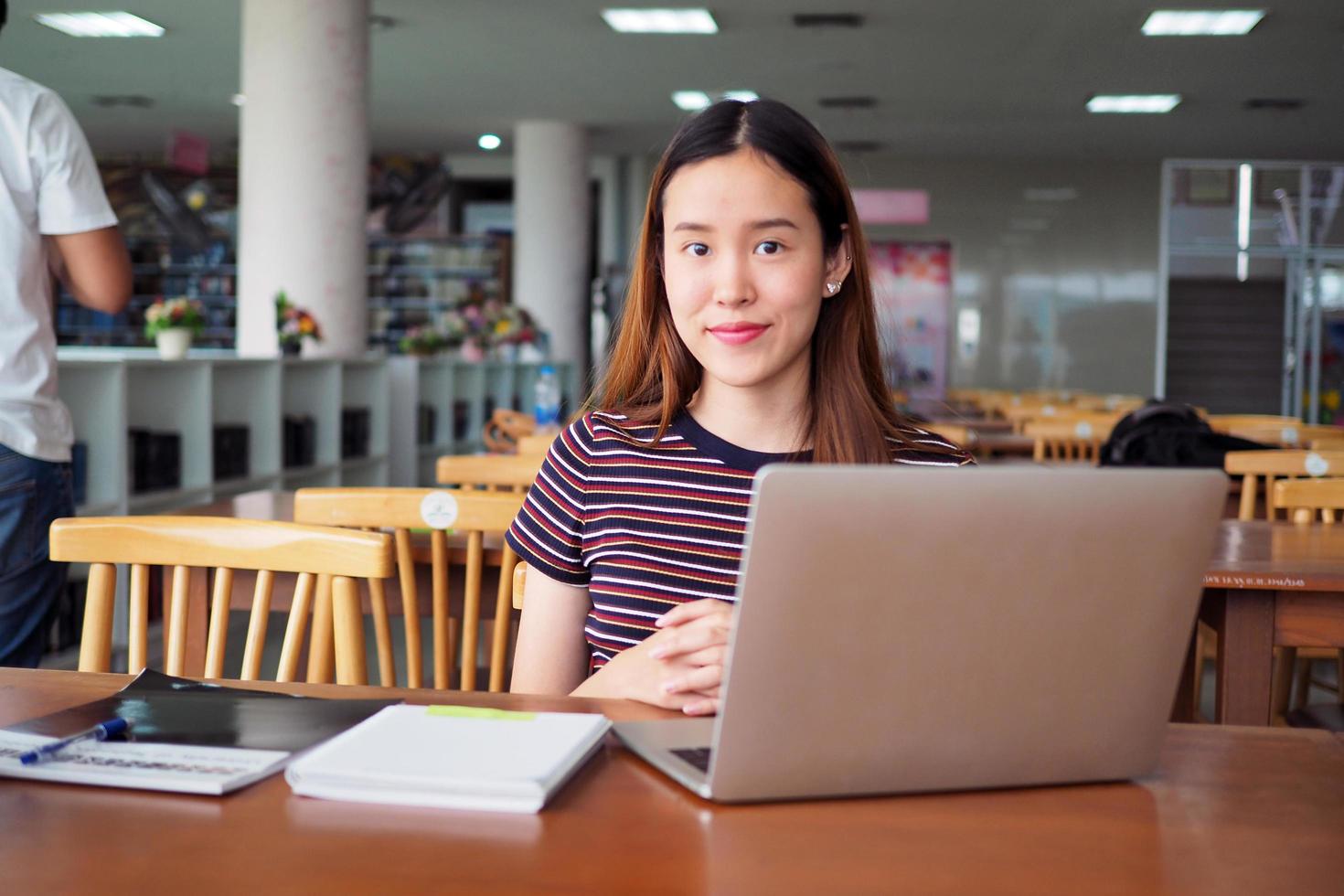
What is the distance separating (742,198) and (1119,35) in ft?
25.7

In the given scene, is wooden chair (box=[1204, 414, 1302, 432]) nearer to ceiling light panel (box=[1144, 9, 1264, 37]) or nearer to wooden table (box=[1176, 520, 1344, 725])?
ceiling light panel (box=[1144, 9, 1264, 37])

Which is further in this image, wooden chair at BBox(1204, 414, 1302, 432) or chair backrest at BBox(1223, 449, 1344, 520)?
wooden chair at BBox(1204, 414, 1302, 432)

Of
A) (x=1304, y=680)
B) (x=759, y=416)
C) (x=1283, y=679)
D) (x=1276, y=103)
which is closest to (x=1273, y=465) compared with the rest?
(x=1304, y=680)

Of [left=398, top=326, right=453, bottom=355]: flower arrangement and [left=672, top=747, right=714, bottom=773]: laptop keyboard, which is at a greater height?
[left=398, top=326, right=453, bottom=355]: flower arrangement

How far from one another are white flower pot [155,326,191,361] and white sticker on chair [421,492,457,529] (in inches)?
127

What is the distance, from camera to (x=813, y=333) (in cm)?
145

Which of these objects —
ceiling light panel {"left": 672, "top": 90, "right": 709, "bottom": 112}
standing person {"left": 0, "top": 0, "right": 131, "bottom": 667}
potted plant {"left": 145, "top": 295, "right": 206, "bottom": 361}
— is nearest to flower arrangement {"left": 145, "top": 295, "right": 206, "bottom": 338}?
potted plant {"left": 145, "top": 295, "right": 206, "bottom": 361}

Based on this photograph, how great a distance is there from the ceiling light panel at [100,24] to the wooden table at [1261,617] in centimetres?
806

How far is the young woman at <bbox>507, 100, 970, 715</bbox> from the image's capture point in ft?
4.34

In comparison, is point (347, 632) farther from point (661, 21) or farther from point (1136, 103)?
point (1136, 103)

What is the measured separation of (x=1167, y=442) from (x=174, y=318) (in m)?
3.45

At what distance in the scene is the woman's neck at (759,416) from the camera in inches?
55.3

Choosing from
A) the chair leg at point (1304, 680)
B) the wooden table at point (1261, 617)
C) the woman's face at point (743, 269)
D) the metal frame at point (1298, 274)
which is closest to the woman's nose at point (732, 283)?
the woman's face at point (743, 269)

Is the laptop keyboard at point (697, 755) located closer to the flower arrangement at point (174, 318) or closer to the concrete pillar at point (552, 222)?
the flower arrangement at point (174, 318)
